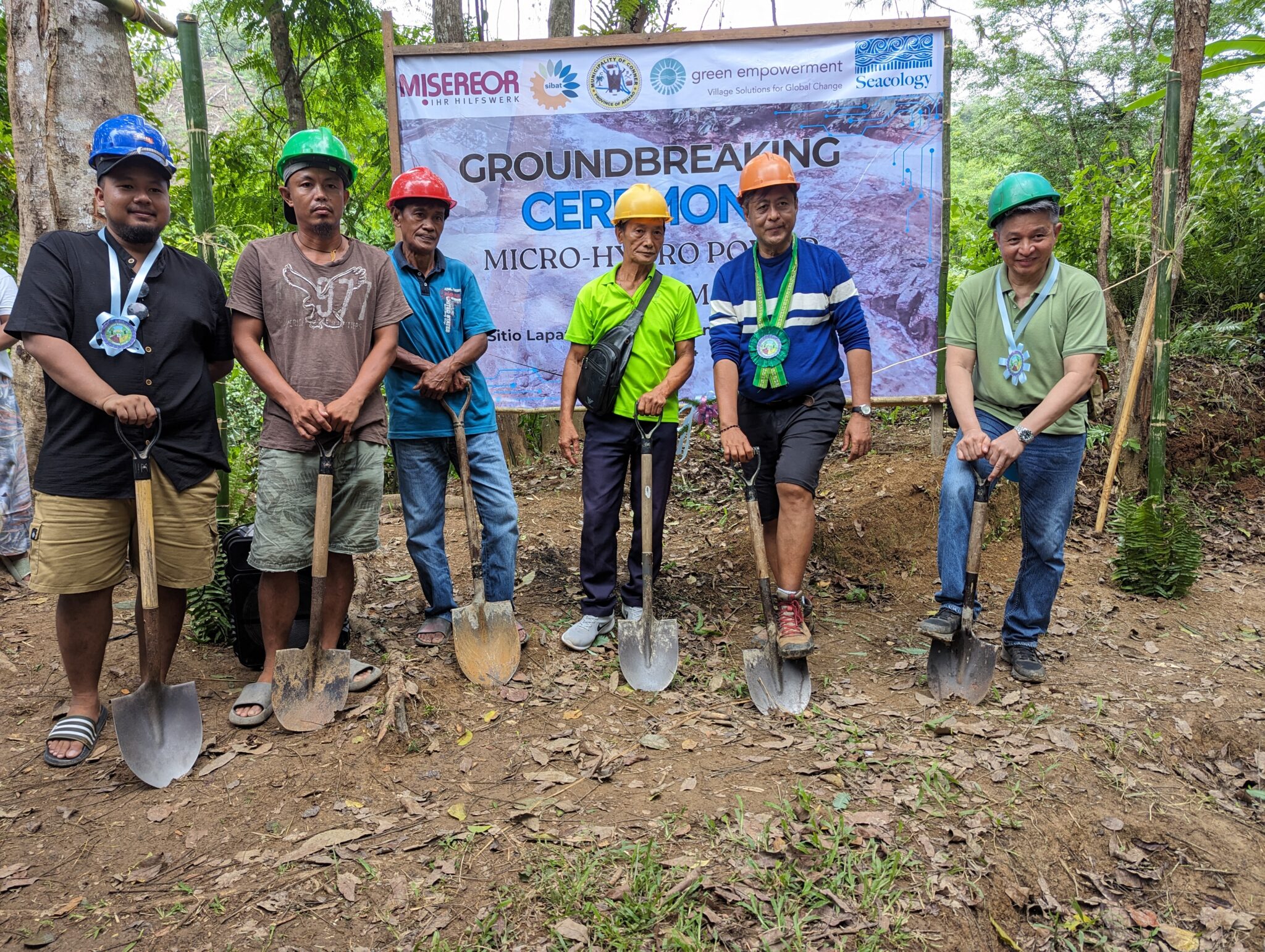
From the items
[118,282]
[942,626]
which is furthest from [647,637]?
[118,282]

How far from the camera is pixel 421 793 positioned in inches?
122

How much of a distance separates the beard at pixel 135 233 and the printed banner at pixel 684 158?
99.3 inches

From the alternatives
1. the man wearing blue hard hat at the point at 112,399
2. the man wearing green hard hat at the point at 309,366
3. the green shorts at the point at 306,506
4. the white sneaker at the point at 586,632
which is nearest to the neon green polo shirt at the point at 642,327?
the man wearing green hard hat at the point at 309,366

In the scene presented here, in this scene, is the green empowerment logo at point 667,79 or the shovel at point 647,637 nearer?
the shovel at point 647,637

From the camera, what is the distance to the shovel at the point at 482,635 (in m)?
3.91

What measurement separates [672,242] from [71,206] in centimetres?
336

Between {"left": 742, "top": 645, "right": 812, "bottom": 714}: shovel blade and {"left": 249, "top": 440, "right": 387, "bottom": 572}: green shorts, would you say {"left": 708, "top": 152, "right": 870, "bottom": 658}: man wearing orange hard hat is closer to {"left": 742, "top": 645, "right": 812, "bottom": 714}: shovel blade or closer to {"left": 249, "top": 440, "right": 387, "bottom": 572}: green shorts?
{"left": 742, "top": 645, "right": 812, "bottom": 714}: shovel blade

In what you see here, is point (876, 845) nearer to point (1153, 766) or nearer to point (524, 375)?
point (1153, 766)

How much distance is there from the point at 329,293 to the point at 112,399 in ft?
3.04

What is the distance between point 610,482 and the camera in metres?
4.22

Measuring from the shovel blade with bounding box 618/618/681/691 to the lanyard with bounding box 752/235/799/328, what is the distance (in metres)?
1.51

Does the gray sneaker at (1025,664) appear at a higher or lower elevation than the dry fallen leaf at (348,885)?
higher

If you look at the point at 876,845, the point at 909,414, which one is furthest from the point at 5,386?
the point at 909,414

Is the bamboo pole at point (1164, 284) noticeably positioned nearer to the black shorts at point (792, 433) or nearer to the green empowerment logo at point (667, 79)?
the black shorts at point (792, 433)
